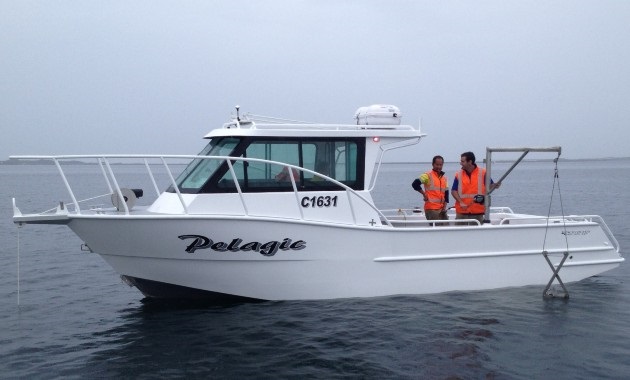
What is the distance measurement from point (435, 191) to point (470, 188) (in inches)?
22.7

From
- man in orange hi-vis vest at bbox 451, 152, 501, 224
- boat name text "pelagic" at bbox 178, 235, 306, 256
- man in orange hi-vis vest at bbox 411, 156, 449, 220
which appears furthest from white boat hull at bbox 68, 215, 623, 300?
man in orange hi-vis vest at bbox 411, 156, 449, 220

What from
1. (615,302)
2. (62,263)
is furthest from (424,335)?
(62,263)

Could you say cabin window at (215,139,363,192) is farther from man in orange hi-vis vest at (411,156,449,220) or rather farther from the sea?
the sea

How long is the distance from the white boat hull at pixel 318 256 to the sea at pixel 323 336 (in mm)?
234

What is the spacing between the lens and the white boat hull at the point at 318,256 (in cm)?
698

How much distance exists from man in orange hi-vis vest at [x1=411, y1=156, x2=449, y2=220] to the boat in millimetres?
501

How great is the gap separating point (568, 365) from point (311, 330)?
9.61 feet

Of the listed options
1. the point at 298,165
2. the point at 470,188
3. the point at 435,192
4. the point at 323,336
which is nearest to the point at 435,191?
the point at 435,192

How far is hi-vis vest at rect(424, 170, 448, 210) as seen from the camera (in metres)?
8.75

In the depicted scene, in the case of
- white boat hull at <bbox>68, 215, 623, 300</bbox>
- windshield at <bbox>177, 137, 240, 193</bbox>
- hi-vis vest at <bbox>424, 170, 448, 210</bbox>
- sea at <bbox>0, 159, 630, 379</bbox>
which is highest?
windshield at <bbox>177, 137, 240, 193</bbox>

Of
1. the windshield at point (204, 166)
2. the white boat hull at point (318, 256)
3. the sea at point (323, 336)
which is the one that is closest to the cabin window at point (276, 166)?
the windshield at point (204, 166)

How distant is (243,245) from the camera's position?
7.14 meters

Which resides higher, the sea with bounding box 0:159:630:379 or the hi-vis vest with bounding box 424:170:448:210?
the hi-vis vest with bounding box 424:170:448:210

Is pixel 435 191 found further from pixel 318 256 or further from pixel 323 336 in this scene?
pixel 323 336
